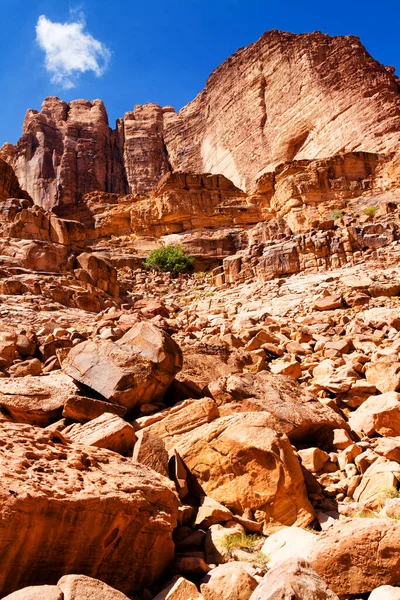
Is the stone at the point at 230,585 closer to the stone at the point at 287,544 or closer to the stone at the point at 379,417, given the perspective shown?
the stone at the point at 287,544

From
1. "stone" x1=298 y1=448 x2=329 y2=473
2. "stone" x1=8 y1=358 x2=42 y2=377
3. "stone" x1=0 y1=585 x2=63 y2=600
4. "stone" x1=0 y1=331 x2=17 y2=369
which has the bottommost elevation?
"stone" x1=298 y1=448 x2=329 y2=473

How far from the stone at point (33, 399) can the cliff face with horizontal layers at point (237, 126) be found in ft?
101

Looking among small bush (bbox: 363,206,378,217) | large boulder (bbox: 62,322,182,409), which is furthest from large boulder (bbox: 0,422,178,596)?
small bush (bbox: 363,206,378,217)

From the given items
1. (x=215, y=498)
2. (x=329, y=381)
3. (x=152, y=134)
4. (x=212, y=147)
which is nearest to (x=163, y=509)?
(x=215, y=498)

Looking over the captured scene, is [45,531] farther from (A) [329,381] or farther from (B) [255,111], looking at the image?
(B) [255,111]

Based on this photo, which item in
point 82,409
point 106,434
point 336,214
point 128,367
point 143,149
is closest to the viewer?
point 106,434

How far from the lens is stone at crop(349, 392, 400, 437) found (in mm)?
4570

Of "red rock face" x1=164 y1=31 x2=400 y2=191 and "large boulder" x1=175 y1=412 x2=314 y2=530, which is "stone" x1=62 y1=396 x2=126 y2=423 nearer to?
"large boulder" x1=175 y1=412 x2=314 y2=530

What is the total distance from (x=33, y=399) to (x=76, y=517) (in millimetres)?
2227

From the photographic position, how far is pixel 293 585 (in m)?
2.00

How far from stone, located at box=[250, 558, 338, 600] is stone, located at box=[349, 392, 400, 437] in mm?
2738

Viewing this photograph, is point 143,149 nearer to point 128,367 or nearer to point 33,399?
point 128,367

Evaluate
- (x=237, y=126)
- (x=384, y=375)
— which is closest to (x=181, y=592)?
(x=384, y=375)

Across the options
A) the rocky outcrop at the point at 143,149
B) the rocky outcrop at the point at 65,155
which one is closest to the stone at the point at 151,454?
the rocky outcrop at the point at 65,155
